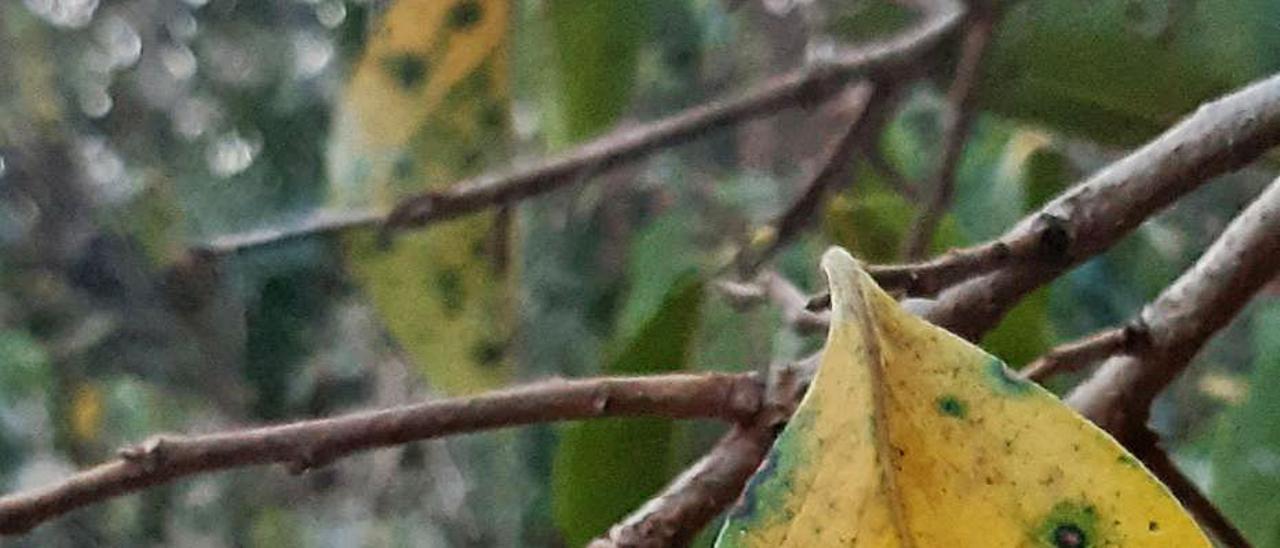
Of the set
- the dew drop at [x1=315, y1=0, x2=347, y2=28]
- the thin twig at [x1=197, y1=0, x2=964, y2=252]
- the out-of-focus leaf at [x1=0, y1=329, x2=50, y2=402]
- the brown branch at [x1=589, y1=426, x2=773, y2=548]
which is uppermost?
the brown branch at [x1=589, y1=426, x2=773, y2=548]

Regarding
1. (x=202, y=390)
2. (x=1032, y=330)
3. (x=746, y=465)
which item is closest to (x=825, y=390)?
(x=746, y=465)

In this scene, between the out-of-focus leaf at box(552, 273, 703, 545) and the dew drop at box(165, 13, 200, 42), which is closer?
the out-of-focus leaf at box(552, 273, 703, 545)

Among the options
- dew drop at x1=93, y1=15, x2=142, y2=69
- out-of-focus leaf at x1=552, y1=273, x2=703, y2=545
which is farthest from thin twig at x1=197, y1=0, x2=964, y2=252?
dew drop at x1=93, y1=15, x2=142, y2=69

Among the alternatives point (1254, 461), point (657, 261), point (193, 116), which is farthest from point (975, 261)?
point (193, 116)

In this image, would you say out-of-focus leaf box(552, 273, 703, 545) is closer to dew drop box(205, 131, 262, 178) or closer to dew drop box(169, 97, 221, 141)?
dew drop box(205, 131, 262, 178)

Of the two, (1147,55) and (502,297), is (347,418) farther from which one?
(1147,55)

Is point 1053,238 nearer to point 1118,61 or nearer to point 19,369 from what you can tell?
point 1118,61

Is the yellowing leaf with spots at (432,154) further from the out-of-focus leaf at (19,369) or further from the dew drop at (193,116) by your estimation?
the dew drop at (193,116)

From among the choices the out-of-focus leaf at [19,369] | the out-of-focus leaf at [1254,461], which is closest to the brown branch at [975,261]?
the out-of-focus leaf at [1254,461]

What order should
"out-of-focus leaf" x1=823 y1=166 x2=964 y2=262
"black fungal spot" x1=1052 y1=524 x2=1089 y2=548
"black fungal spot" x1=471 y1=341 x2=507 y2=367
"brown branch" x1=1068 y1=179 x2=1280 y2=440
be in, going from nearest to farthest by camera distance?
"black fungal spot" x1=1052 y1=524 x2=1089 y2=548
"brown branch" x1=1068 y1=179 x2=1280 y2=440
"black fungal spot" x1=471 y1=341 x2=507 y2=367
"out-of-focus leaf" x1=823 y1=166 x2=964 y2=262
